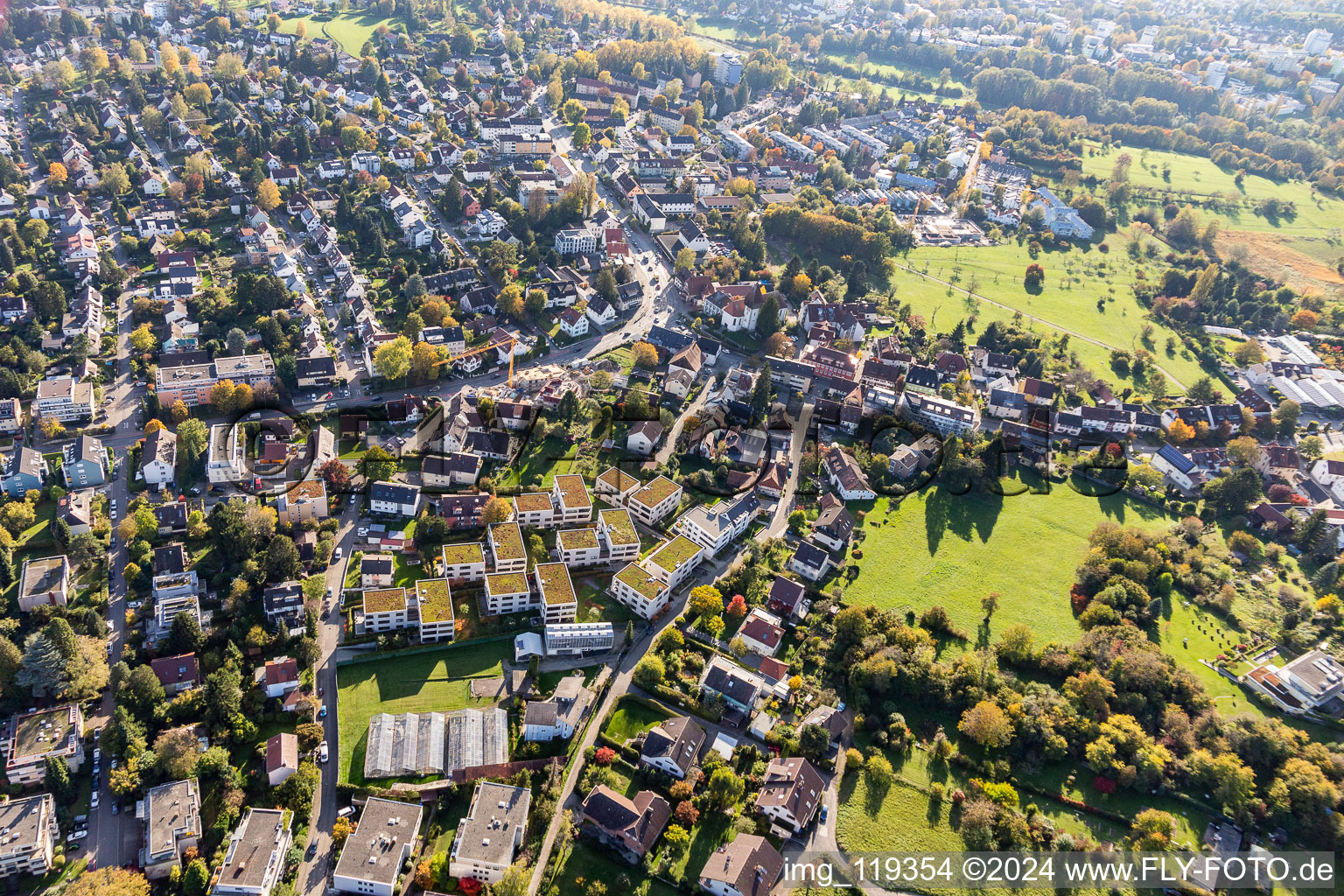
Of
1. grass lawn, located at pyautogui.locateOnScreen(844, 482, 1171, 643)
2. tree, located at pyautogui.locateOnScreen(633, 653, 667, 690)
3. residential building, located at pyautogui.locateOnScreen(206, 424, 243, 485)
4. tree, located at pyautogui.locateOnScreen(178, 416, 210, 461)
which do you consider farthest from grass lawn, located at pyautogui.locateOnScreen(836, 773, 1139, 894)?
tree, located at pyautogui.locateOnScreen(178, 416, 210, 461)

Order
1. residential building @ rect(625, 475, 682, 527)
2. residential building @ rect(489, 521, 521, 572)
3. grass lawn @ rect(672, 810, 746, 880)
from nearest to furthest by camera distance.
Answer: grass lawn @ rect(672, 810, 746, 880) → residential building @ rect(489, 521, 521, 572) → residential building @ rect(625, 475, 682, 527)

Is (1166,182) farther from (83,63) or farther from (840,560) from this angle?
(83,63)

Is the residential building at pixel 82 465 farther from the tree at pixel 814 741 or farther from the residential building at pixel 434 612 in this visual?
the tree at pixel 814 741

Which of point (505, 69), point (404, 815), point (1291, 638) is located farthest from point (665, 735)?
point (505, 69)

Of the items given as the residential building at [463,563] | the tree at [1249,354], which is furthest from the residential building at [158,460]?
the tree at [1249,354]

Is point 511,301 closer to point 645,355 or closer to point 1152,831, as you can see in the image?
point 645,355

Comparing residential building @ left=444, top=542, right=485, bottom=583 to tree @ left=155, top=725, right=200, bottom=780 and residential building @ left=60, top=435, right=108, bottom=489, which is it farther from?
residential building @ left=60, top=435, right=108, bottom=489
